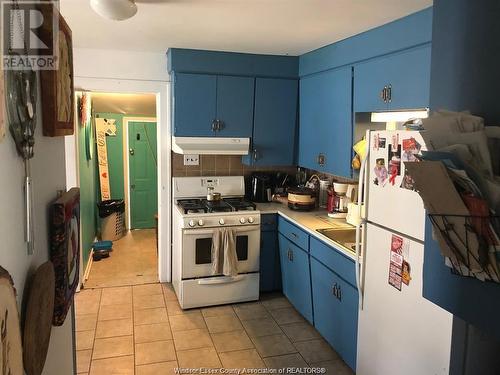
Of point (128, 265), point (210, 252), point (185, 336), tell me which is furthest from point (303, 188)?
point (128, 265)

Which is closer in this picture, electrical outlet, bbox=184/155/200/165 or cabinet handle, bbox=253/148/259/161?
cabinet handle, bbox=253/148/259/161

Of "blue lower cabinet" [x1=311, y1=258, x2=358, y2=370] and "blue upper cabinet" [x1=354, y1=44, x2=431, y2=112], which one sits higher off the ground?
"blue upper cabinet" [x1=354, y1=44, x2=431, y2=112]

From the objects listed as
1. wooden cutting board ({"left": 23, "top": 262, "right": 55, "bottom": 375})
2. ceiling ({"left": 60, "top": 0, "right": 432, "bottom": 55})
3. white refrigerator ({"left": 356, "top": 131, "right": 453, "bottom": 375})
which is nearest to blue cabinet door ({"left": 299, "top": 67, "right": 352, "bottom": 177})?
ceiling ({"left": 60, "top": 0, "right": 432, "bottom": 55})

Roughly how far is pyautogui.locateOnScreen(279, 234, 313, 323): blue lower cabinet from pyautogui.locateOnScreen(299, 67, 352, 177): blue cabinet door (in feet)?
2.45

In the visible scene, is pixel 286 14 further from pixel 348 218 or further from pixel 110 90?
pixel 110 90

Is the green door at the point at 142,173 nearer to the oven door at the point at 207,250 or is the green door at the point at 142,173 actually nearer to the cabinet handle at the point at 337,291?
the oven door at the point at 207,250

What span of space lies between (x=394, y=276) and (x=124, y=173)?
5.22 meters

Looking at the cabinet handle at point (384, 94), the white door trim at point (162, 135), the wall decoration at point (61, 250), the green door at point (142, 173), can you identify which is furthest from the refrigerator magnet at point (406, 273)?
the green door at point (142, 173)

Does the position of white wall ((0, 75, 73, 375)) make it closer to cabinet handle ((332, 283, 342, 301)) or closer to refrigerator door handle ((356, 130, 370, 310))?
refrigerator door handle ((356, 130, 370, 310))

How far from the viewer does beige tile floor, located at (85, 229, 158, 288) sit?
14.9ft

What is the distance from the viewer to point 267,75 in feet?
13.6

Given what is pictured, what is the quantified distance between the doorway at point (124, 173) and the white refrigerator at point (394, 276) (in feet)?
10.9

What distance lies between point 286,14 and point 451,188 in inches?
72.2

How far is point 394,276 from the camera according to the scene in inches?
89.4
